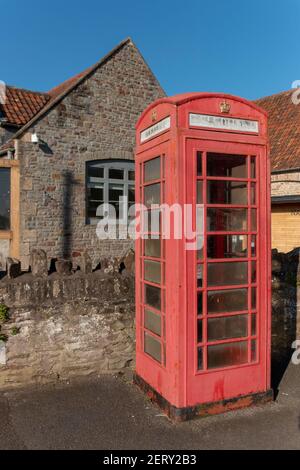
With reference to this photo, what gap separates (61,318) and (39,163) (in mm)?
8474

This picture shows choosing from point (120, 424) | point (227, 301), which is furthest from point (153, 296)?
point (120, 424)

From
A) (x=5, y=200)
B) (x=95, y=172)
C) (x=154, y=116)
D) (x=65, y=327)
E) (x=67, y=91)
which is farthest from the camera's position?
(x=95, y=172)

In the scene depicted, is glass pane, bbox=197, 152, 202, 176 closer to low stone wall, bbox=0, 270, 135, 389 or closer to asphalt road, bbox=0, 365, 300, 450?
low stone wall, bbox=0, 270, 135, 389

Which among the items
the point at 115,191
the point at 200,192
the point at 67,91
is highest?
the point at 67,91

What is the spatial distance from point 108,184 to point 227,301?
10036 millimetres

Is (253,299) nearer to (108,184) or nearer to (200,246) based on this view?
(200,246)

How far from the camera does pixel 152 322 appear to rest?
465cm

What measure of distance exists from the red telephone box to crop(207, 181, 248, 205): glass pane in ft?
0.03

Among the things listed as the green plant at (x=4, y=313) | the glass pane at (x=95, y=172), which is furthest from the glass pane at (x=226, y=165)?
the glass pane at (x=95, y=172)

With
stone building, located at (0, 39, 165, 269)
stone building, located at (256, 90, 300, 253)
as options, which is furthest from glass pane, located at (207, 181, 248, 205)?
stone building, located at (0, 39, 165, 269)

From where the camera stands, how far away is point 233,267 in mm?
4340

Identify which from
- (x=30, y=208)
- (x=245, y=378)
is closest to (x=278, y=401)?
(x=245, y=378)
